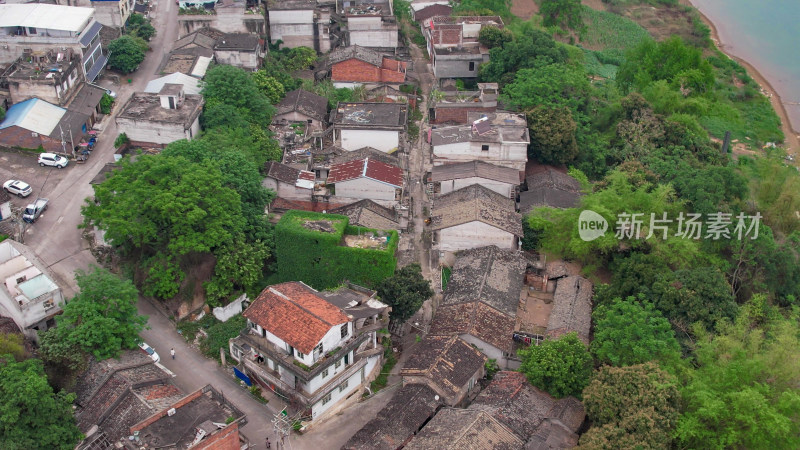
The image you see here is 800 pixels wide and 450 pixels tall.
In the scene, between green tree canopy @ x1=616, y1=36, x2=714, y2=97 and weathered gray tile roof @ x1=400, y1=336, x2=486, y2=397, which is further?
green tree canopy @ x1=616, y1=36, x2=714, y2=97

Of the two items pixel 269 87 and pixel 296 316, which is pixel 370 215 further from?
Answer: pixel 269 87

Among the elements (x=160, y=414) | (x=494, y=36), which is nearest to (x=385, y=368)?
(x=160, y=414)

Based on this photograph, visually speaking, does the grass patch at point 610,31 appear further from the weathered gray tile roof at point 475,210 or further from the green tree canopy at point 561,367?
the green tree canopy at point 561,367

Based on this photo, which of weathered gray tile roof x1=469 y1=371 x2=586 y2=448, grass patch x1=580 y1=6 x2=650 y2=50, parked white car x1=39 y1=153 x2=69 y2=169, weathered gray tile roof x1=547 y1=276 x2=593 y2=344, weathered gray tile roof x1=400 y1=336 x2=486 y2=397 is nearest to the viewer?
weathered gray tile roof x1=469 y1=371 x2=586 y2=448

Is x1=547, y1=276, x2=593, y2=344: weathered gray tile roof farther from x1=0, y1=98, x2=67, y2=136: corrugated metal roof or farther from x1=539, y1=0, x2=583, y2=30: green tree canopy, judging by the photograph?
x1=539, y1=0, x2=583, y2=30: green tree canopy

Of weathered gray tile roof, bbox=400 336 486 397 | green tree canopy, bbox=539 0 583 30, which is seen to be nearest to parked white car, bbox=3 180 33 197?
weathered gray tile roof, bbox=400 336 486 397

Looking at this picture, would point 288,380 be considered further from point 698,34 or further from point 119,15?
point 698,34
